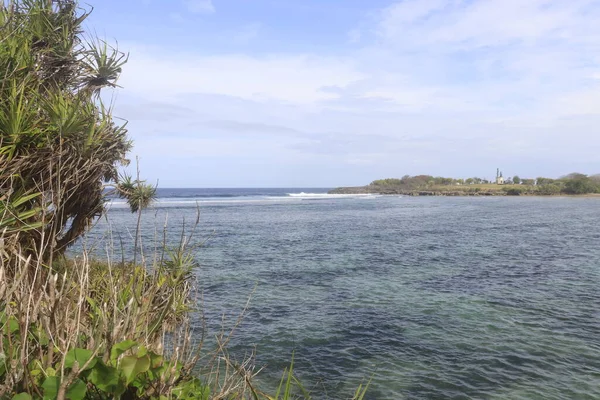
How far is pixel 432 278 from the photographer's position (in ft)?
62.0

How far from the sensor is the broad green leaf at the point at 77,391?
7.66 feet

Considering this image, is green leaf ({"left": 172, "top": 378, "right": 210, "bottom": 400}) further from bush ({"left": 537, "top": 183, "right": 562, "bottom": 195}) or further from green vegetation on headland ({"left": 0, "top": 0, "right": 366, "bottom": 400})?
bush ({"left": 537, "top": 183, "right": 562, "bottom": 195})

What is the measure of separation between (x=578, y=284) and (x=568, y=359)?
8960 mm

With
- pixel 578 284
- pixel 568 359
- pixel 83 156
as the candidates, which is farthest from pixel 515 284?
pixel 83 156

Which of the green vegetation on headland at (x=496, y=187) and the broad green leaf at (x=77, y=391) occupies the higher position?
the green vegetation on headland at (x=496, y=187)

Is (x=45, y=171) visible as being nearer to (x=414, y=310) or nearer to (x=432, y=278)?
(x=414, y=310)

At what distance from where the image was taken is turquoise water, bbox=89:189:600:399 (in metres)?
9.30

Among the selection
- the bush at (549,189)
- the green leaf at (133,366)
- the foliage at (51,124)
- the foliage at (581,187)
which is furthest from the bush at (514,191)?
the green leaf at (133,366)

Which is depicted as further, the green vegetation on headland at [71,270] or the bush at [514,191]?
the bush at [514,191]

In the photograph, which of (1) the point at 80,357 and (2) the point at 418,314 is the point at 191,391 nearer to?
(1) the point at 80,357

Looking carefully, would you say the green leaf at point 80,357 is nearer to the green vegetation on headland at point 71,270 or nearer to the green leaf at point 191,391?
the green vegetation on headland at point 71,270

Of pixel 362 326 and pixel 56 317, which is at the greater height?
pixel 56 317

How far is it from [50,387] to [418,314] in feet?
42.4

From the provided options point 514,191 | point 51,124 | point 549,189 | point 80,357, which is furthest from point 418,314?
point 549,189
